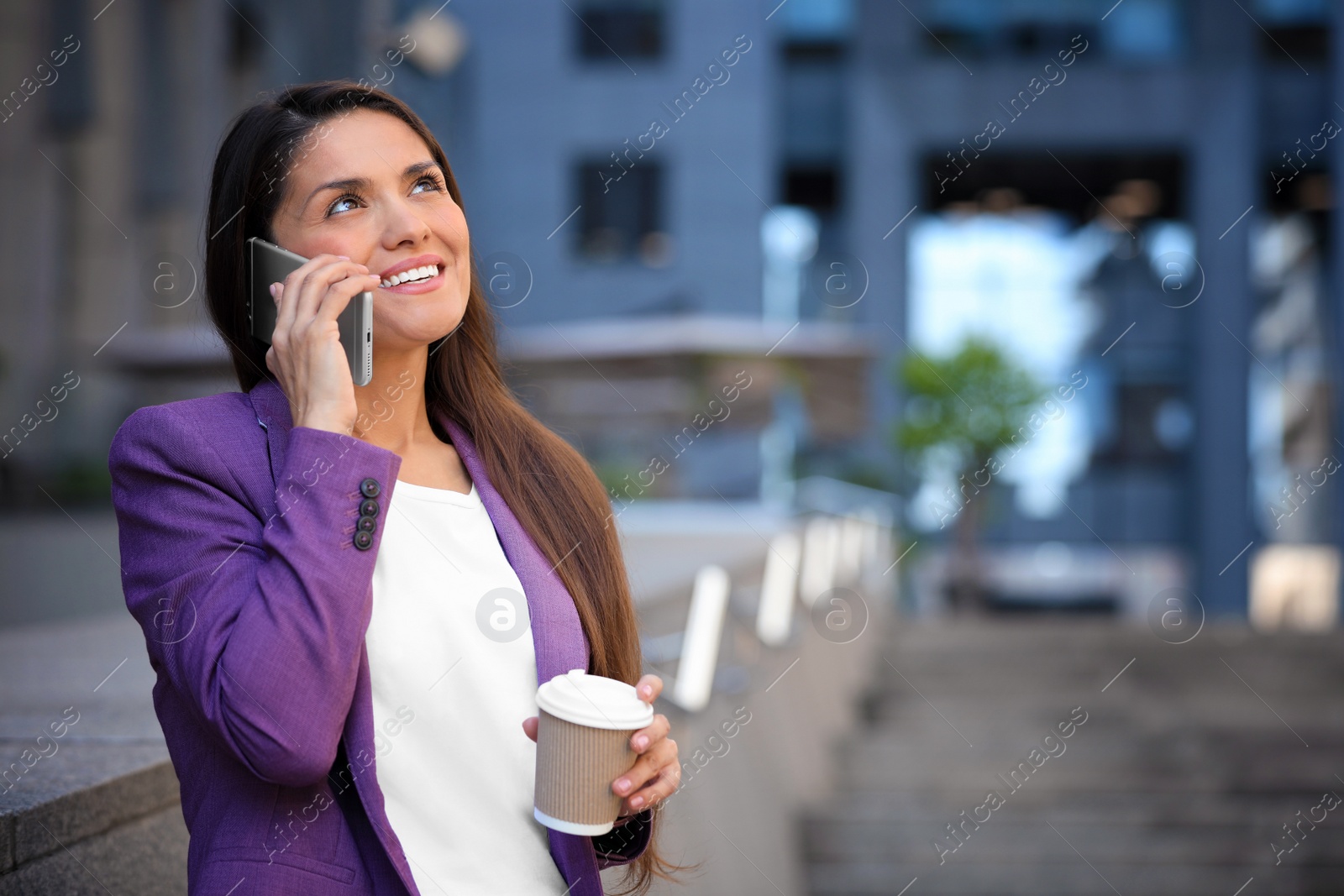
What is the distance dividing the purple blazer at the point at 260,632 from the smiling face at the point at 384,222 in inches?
9.2

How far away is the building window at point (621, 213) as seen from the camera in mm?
18016

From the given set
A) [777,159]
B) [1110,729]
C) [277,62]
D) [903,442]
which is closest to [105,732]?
[1110,729]

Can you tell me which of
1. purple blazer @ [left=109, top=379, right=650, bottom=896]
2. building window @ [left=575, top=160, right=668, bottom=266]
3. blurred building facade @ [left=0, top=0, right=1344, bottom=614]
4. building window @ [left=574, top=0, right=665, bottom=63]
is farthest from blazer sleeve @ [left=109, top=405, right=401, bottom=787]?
building window @ [left=574, top=0, right=665, bottom=63]

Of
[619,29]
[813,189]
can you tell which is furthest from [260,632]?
[813,189]

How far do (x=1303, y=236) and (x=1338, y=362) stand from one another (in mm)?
5032

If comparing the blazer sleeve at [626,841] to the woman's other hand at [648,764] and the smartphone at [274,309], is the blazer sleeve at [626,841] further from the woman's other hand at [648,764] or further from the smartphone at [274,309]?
the smartphone at [274,309]

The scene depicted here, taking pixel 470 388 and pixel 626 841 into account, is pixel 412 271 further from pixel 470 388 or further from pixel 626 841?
pixel 626 841

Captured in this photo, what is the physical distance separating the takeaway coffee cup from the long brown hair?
0.24 meters

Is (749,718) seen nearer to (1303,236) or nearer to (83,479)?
(83,479)

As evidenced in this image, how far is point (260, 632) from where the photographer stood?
1170 millimetres

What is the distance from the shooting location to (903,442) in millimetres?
17250

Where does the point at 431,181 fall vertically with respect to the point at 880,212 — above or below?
above

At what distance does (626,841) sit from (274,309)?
2.68 feet

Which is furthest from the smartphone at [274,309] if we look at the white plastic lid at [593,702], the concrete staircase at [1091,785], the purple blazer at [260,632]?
the concrete staircase at [1091,785]
